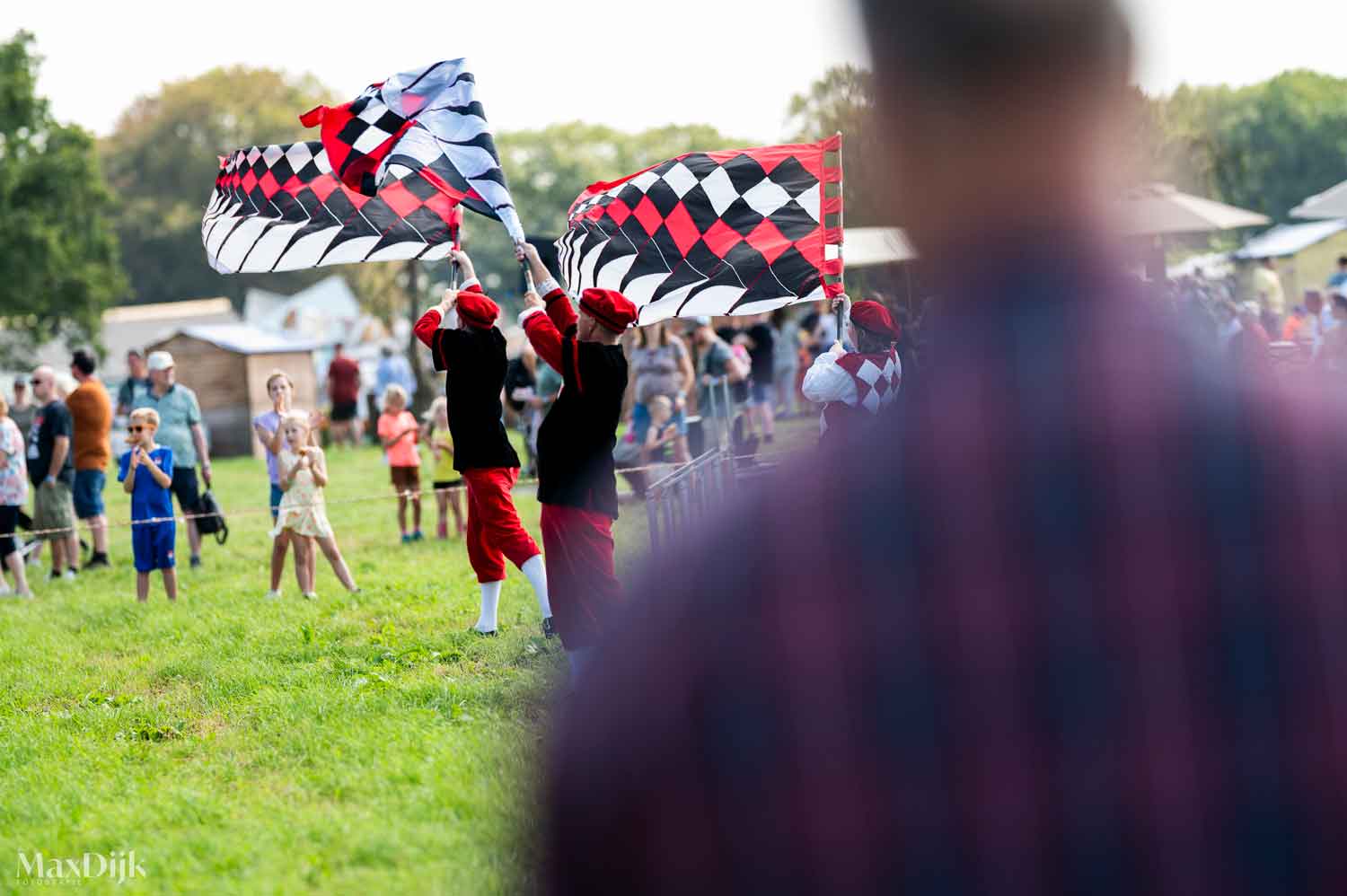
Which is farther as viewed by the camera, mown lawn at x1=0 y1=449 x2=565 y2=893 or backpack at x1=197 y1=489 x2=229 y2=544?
backpack at x1=197 y1=489 x2=229 y2=544

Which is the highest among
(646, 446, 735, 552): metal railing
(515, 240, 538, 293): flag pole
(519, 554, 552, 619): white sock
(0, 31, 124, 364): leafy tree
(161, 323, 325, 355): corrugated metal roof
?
(0, 31, 124, 364): leafy tree

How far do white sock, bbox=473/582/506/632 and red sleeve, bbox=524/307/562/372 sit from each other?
8.43 feet

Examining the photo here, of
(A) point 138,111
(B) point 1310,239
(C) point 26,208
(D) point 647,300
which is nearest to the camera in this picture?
(D) point 647,300

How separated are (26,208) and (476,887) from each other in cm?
4778

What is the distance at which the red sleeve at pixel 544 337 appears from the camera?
642 centimetres

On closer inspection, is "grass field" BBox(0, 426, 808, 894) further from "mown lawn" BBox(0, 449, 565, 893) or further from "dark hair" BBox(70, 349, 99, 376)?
"dark hair" BBox(70, 349, 99, 376)

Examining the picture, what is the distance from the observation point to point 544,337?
6434 mm

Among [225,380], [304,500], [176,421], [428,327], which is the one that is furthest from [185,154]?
[428,327]

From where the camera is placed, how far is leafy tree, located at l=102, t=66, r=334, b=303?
2714 inches

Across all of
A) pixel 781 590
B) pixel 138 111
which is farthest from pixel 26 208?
pixel 781 590

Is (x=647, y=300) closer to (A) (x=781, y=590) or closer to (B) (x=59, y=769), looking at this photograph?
(B) (x=59, y=769)

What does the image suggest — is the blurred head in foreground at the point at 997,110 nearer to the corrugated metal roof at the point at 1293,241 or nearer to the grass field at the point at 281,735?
the grass field at the point at 281,735

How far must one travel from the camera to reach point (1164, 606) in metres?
1.23

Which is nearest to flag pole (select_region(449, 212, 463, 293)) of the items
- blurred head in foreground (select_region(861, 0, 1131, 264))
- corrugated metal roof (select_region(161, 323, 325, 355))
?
blurred head in foreground (select_region(861, 0, 1131, 264))
